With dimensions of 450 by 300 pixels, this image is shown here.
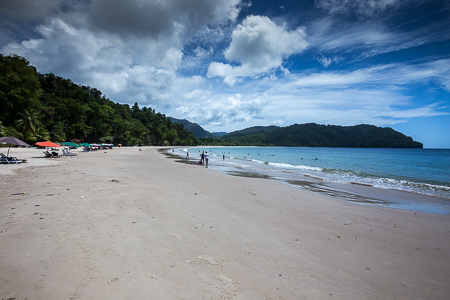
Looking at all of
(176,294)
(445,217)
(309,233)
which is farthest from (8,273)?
(445,217)

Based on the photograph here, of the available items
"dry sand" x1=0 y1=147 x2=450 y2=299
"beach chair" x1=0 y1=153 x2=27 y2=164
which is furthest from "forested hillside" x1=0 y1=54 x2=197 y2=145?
"dry sand" x1=0 y1=147 x2=450 y2=299

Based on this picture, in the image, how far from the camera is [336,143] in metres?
185

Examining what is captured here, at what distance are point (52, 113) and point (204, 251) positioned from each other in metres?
72.4

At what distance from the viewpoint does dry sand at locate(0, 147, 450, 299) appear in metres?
2.99

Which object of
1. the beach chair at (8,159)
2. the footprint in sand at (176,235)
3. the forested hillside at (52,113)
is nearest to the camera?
the footprint in sand at (176,235)

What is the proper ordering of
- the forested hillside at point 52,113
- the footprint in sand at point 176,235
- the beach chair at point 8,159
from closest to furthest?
the footprint in sand at point 176,235, the beach chair at point 8,159, the forested hillside at point 52,113

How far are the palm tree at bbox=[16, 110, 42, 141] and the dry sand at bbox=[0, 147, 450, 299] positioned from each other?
4816cm

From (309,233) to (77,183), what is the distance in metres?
10.6

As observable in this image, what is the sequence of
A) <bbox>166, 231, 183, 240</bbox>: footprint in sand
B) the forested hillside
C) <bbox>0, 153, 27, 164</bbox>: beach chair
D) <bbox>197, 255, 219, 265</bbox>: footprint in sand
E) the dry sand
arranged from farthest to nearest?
1. the forested hillside
2. <bbox>0, 153, 27, 164</bbox>: beach chair
3. <bbox>166, 231, 183, 240</bbox>: footprint in sand
4. <bbox>197, 255, 219, 265</bbox>: footprint in sand
5. the dry sand

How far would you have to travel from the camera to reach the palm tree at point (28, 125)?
41.6 metres

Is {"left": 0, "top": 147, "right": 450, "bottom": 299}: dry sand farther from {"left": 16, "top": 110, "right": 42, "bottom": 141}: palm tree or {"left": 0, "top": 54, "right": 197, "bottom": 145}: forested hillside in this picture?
{"left": 16, "top": 110, "right": 42, "bottom": 141}: palm tree

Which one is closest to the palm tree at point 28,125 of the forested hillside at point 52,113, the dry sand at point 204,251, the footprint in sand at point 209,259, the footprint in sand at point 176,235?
the forested hillside at point 52,113

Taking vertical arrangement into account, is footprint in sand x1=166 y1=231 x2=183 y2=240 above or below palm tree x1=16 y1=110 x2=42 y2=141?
below

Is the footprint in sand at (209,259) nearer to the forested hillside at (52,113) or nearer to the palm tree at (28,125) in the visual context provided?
the forested hillside at (52,113)
